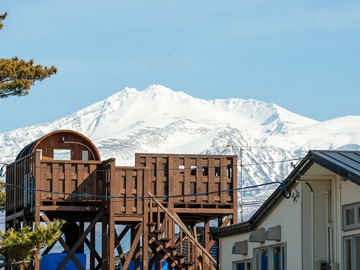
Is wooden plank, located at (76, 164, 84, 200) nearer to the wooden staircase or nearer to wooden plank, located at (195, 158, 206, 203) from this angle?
the wooden staircase

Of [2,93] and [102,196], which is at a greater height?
[2,93]

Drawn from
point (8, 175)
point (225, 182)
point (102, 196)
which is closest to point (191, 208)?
point (225, 182)

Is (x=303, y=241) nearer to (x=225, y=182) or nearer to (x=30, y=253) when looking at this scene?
(x=30, y=253)

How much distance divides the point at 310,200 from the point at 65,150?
18.1m

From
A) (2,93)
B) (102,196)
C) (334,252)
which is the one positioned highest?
(2,93)

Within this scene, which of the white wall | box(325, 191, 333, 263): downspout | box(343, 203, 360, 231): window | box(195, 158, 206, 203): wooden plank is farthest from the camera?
box(195, 158, 206, 203): wooden plank

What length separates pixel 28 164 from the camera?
112 ft

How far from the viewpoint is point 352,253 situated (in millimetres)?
18625

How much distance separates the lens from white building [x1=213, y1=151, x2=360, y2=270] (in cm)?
1852

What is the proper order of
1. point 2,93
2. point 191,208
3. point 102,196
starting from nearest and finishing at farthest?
1. point 2,93
2. point 102,196
3. point 191,208

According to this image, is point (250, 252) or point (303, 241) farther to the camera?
point (250, 252)

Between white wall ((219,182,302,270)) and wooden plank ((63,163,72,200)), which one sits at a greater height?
wooden plank ((63,163,72,200))

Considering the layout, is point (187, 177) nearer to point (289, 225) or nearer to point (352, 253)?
point (289, 225)

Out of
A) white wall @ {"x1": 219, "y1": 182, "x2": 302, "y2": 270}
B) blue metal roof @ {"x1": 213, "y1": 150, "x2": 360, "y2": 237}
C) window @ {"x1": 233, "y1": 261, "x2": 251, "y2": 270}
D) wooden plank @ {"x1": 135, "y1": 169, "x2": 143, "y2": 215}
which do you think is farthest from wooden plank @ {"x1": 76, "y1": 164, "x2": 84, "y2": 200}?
blue metal roof @ {"x1": 213, "y1": 150, "x2": 360, "y2": 237}
